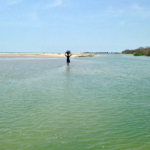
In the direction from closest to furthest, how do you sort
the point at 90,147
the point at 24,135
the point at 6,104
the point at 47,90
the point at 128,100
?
the point at 90,147
the point at 24,135
the point at 6,104
the point at 128,100
the point at 47,90

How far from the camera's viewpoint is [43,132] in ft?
31.6

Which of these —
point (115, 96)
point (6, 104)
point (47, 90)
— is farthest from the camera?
point (47, 90)

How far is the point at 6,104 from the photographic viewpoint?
47.5 feet

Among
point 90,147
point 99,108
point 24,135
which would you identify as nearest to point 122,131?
point 90,147

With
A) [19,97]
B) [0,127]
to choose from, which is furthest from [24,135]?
[19,97]

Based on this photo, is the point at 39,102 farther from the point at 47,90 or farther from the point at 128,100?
the point at 128,100

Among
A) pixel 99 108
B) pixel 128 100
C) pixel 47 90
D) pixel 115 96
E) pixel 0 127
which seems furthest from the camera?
pixel 47 90

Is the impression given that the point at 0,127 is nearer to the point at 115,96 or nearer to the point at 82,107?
the point at 82,107

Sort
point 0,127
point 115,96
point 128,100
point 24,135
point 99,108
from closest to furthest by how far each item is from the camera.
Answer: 1. point 24,135
2. point 0,127
3. point 99,108
4. point 128,100
5. point 115,96

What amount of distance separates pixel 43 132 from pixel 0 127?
A: 275 centimetres

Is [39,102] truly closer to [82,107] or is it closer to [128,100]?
[82,107]

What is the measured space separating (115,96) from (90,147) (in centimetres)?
929

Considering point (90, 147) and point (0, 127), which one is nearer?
point (90, 147)

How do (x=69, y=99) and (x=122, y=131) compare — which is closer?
(x=122, y=131)
